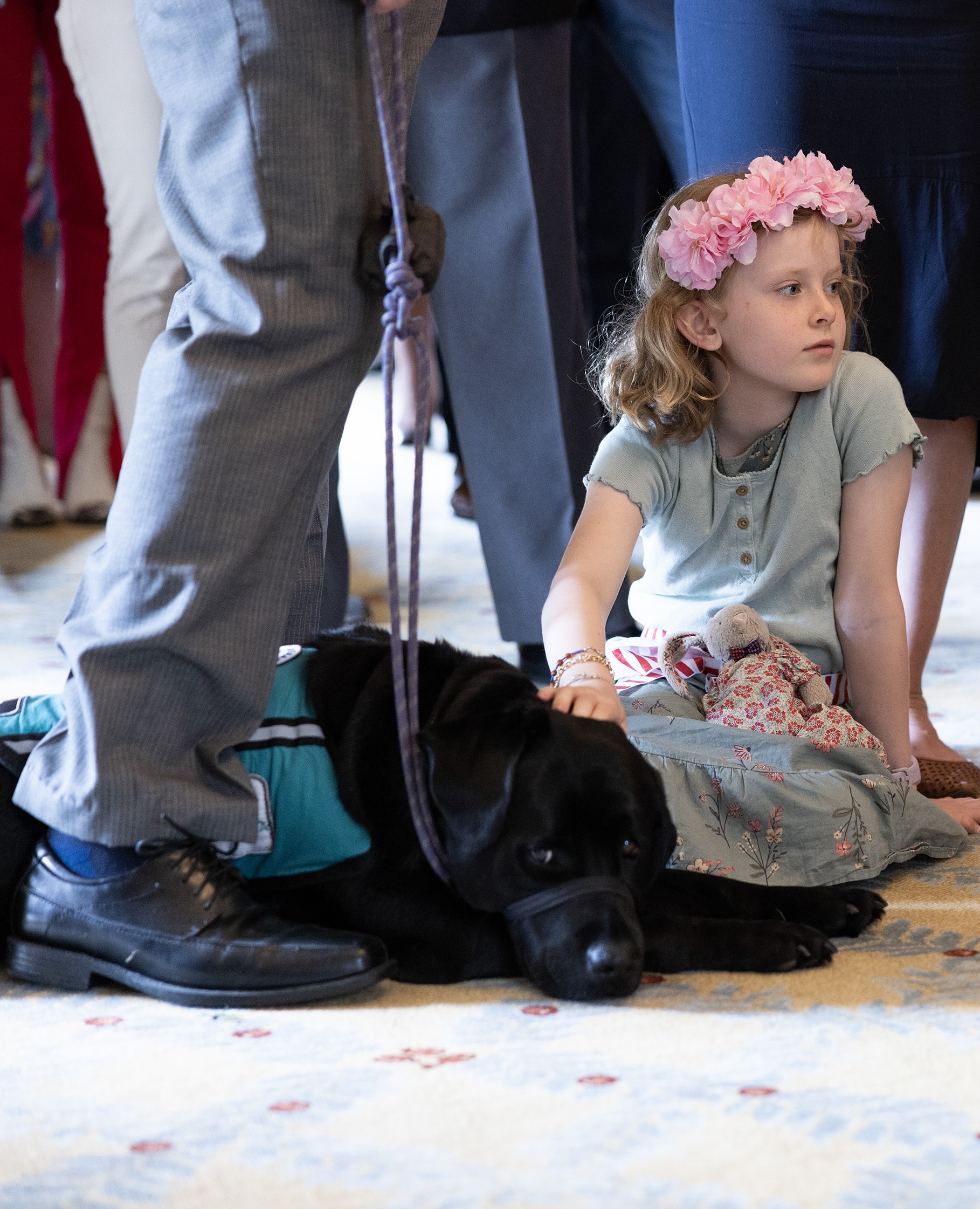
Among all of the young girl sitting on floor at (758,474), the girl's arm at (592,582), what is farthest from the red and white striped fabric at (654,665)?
the girl's arm at (592,582)

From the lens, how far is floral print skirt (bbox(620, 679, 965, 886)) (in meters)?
1.40

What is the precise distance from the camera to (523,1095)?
93 centimetres

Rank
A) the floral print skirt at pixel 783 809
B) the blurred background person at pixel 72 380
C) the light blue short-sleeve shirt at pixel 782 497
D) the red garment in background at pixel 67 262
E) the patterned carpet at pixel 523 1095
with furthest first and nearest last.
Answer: the blurred background person at pixel 72 380, the red garment in background at pixel 67 262, the light blue short-sleeve shirt at pixel 782 497, the floral print skirt at pixel 783 809, the patterned carpet at pixel 523 1095

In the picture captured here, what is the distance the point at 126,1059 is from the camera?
101 centimetres

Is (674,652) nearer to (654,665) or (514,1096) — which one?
(654,665)

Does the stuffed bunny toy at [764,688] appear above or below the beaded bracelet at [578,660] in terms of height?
below

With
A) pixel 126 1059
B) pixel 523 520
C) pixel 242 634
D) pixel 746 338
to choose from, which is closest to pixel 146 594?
pixel 242 634

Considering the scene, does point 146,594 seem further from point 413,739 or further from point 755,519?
point 755,519

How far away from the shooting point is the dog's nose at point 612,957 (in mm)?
1071

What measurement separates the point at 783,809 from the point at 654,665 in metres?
0.33

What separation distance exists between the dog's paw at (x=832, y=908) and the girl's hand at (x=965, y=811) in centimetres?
32

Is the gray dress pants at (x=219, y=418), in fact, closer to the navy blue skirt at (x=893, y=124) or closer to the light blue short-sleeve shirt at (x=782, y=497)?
the light blue short-sleeve shirt at (x=782, y=497)

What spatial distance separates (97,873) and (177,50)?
692 millimetres

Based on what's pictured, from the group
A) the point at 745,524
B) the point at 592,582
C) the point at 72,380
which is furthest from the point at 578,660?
the point at 72,380
